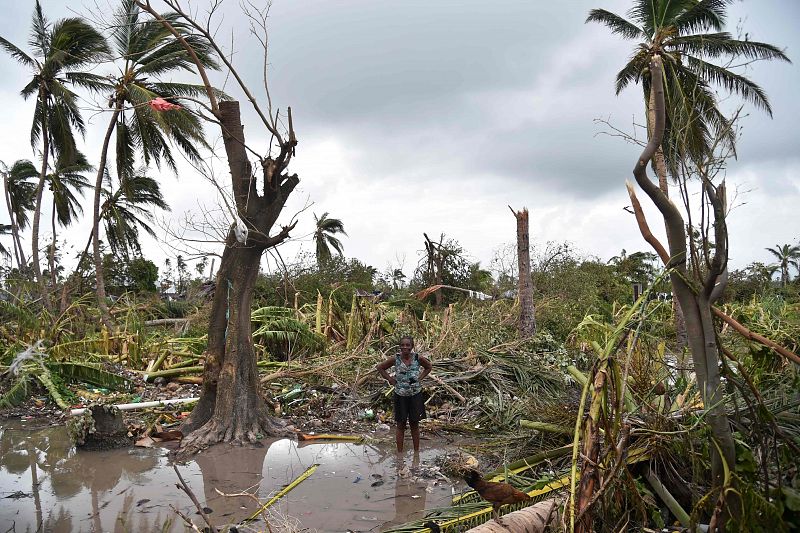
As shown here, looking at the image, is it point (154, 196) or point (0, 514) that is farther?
point (154, 196)

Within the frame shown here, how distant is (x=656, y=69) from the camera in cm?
249

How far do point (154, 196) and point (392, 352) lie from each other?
57.0ft

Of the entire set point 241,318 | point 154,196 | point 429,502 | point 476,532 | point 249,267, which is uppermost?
point 154,196

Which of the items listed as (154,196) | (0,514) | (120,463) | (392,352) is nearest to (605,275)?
(392,352)

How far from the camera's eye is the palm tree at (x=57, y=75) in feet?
56.1

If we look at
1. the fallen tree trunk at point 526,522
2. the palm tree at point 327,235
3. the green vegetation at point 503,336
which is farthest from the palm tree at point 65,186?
the fallen tree trunk at point 526,522

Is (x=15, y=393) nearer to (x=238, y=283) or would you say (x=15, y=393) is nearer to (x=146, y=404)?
(x=146, y=404)

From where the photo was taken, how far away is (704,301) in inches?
104

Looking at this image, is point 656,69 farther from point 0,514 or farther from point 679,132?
point 0,514

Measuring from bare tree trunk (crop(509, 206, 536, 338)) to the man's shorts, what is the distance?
17.0ft

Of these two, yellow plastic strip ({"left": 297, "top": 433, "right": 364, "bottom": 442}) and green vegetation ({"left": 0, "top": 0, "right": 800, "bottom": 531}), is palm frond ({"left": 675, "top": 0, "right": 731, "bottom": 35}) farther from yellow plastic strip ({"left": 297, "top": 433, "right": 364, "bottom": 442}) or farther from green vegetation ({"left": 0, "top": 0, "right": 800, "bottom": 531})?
yellow plastic strip ({"left": 297, "top": 433, "right": 364, "bottom": 442})

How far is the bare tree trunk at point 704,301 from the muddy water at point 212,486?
9.74ft

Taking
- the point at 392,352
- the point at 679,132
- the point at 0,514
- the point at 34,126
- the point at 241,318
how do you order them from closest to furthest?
the point at 679,132
the point at 0,514
the point at 241,318
the point at 392,352
the point at 34,126

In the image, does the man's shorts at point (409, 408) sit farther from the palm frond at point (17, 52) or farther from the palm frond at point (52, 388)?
the palm frond at point (17, 52)
